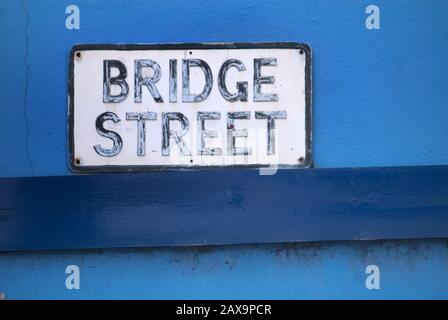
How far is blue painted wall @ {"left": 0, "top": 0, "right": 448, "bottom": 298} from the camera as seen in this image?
3.01 metres

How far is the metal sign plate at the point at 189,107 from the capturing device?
3.00 meters

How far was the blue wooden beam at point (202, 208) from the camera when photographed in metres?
2.93

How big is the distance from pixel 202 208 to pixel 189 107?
1.35ft

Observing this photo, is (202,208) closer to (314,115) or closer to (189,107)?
(189,107)

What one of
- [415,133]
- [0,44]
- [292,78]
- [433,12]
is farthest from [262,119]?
[0,44]

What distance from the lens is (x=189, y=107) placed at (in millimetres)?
3006

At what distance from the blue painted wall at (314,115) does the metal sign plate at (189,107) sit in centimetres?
6

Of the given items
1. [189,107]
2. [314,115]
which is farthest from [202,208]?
[314,115]

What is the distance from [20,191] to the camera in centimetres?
293

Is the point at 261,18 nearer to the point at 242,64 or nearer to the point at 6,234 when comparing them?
the point at 242,64

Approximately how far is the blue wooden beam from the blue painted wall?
10cm

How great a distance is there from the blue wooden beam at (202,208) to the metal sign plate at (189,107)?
0.30 feet

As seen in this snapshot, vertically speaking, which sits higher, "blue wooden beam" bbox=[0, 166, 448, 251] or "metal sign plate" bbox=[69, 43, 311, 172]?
"metal sign plate" bbox=[69, 43, 311, 172]

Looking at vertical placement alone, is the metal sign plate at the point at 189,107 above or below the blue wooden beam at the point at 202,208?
above
